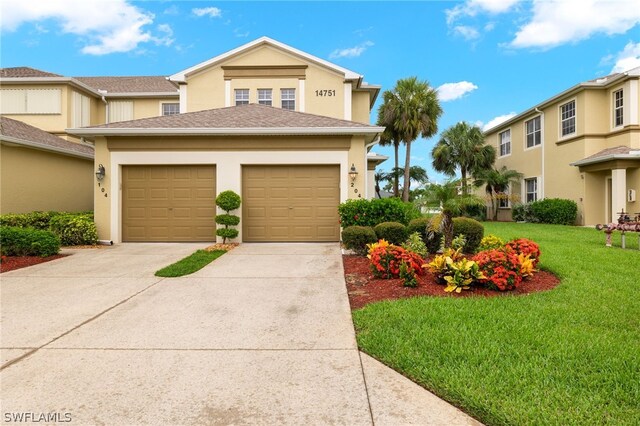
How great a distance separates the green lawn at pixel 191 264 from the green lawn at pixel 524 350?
4.29 m

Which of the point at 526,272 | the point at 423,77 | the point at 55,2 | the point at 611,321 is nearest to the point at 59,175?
the point at 55,2

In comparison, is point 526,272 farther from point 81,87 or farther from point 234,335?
point 81,87

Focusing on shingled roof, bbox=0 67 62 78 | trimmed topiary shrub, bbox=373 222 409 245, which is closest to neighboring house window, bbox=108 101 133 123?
shingled roof, bbox=0 67 62 78

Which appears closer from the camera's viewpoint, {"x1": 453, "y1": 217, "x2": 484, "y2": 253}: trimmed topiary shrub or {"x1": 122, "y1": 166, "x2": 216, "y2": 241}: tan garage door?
{"x1": 453, "y1": 217, "x2": 484, "y2": 253}: trimmed topiary shrub

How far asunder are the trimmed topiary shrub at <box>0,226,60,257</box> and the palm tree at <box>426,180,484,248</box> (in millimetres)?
9406

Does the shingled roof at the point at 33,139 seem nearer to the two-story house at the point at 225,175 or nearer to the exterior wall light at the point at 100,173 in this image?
the two-story house at the point at 225,175

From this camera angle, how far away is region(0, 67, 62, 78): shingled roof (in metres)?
18.7

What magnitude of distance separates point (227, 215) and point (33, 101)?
14900mm

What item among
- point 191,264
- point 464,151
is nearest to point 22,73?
point 191,264

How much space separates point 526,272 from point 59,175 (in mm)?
15738

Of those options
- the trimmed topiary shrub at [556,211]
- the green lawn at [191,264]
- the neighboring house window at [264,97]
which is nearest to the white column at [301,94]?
the neighboring house window at [264,97]

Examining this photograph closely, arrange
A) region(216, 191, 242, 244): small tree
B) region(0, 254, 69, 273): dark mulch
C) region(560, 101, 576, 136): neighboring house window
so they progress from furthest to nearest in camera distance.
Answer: region(560, 101, 576, 136): neighboring house window < region(216, 191, 242, 244): small tree < region(0, 254, 69, 273): dark mulch

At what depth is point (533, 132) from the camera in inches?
901

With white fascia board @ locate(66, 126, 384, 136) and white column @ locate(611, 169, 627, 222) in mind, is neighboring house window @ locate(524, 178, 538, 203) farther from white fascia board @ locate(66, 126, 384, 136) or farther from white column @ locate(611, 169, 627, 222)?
white fascia board @ locate(66, 126, 384, 136)
